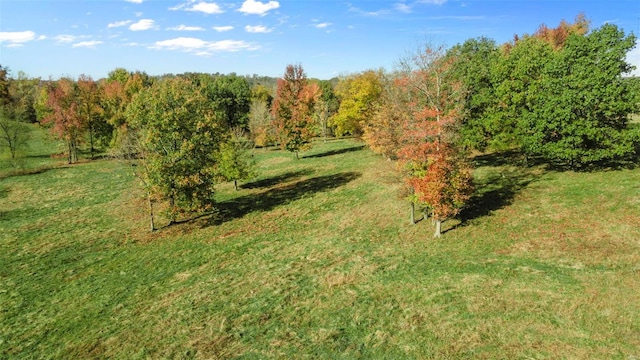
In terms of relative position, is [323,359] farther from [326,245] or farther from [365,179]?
[365,179]

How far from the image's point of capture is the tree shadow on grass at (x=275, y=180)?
45562 millimetres

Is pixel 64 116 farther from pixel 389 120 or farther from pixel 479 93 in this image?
pixel 479 93

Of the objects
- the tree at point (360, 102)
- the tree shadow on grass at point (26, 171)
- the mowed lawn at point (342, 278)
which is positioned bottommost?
the mowed lawn at point (342, 278)

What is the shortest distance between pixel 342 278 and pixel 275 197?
65.8 ft

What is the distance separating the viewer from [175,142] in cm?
2991

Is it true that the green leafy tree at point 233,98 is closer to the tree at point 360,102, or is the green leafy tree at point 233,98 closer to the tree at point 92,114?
the tree at point 92,114

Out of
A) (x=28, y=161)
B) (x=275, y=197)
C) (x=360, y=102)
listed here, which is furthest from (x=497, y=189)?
(x=28, y=161)

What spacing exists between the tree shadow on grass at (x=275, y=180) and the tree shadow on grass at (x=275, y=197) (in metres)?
2.83

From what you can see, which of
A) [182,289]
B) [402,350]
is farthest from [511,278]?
[182,289]

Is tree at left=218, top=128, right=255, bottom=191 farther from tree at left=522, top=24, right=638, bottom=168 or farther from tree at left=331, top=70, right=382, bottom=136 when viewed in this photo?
tree at left=522, top=24, right=638, bottom=168

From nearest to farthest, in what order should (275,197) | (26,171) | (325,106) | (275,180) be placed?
(275,197)
(275,180)
(26,171)
(325,106)

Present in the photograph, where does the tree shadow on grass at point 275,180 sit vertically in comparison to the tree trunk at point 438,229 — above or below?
above

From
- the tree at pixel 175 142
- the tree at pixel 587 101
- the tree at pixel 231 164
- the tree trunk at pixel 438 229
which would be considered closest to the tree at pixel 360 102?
the tree at pixel 231 164

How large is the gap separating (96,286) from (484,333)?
21.1 meters
